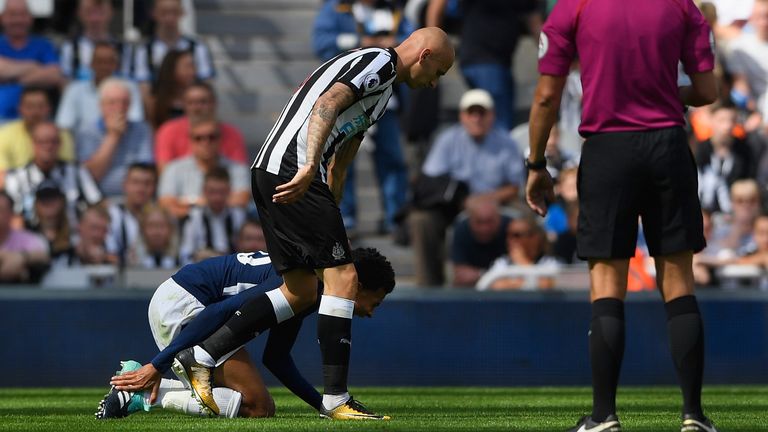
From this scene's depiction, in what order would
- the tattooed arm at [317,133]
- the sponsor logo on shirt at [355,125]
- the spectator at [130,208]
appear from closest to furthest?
1. the tattooed arm at [317,133]
2. the sponsor logo on shirt at [355,125]
3. the spectator at [130,208]

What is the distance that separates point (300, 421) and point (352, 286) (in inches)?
25.3

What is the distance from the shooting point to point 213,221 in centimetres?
1254

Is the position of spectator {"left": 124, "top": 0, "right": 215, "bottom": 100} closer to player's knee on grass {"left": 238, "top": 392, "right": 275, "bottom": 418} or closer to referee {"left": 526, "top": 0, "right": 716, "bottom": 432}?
player's knee on grass {"left": 238, "top": 392, "right": 275, "bottom": 418}

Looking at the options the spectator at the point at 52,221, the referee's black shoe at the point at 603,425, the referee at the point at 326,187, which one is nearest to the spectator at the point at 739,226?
the spectator at the point at 52,221

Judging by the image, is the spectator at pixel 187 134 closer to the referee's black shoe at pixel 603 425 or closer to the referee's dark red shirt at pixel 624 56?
the referee's dark red shirt at pixel 624 56

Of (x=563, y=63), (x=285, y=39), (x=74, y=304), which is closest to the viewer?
(x=563, y=63)

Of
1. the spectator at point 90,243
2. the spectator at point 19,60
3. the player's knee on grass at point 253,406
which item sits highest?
the spectator at point 19,60

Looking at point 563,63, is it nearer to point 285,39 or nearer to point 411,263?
point 411,263

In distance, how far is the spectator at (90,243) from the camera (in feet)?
40.4

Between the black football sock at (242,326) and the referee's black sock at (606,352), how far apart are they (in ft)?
5.68

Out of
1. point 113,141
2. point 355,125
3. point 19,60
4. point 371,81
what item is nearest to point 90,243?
point 113,141

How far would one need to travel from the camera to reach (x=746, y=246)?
488 inches

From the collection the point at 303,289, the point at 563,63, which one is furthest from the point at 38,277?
the point at 563,63

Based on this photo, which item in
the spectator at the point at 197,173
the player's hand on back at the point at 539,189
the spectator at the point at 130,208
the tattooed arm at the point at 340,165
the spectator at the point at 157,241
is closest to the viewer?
the player's hand on back at the point at 539,189
